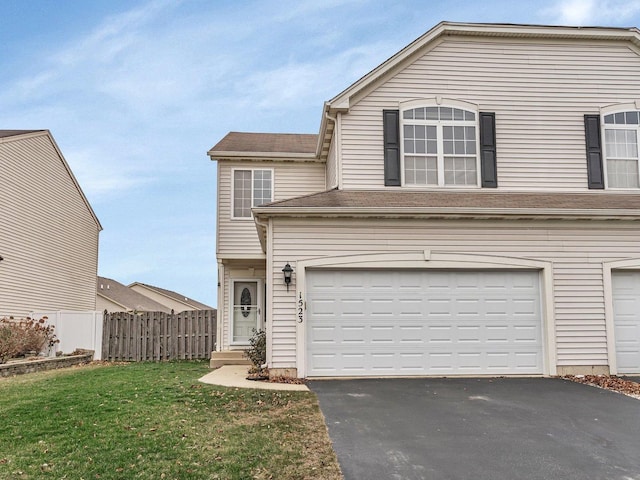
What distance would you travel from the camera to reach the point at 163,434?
641 centimetres

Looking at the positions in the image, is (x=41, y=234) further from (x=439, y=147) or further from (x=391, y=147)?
(x=439, y=147)

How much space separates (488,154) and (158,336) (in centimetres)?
1085

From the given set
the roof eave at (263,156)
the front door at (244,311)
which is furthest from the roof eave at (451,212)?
the front door at (244,311)

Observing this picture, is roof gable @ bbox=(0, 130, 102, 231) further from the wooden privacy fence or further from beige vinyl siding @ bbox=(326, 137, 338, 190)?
beige vinyl siding @ bbox=(326, 137, 338, 190)

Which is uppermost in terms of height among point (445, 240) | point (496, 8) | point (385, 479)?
point (496, 8)

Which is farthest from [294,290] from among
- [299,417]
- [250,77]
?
[250,77]

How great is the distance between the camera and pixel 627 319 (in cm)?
1157

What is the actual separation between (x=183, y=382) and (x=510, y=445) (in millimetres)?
6265

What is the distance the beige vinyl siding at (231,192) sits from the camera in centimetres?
1589

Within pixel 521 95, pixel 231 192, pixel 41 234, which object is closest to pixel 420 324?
pixel 521 95

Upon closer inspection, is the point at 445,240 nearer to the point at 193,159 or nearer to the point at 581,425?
the point at 581,425

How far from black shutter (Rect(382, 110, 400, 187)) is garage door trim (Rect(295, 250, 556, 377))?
7.23ft

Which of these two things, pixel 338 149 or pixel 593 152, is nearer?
pixel 338 149

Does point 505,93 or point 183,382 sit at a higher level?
point 505,93
